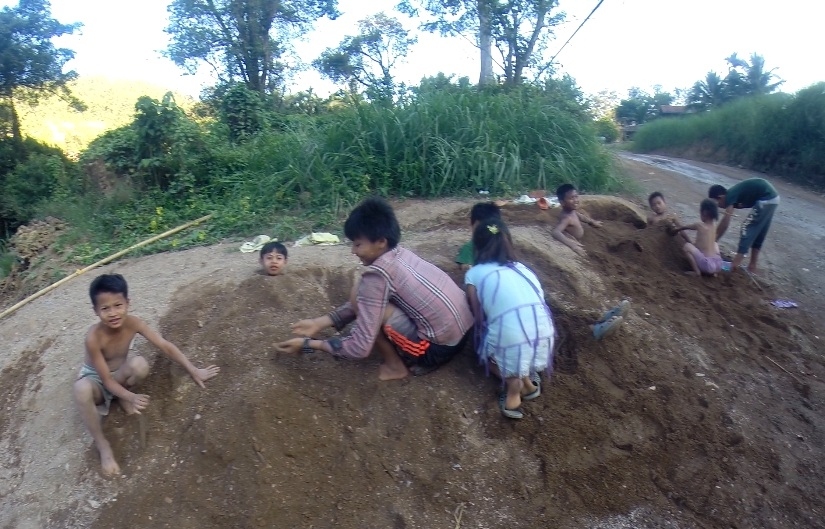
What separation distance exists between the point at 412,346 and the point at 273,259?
157 cm

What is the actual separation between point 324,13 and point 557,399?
41.7 feet

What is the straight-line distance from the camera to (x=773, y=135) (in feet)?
47.3

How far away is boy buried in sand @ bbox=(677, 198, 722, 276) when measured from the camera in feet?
19.8

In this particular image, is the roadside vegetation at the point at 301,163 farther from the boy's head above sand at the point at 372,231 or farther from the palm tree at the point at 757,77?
the palm tree at the point at 757,77

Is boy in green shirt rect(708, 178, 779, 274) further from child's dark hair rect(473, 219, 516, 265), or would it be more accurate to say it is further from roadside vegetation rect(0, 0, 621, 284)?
child's dark hair rect(473, 219, 516, 265)

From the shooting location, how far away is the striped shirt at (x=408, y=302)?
347 centimetres

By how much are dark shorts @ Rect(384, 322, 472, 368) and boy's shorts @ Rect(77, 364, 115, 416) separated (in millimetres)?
1512

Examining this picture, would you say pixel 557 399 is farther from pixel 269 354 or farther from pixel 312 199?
pixel 312 199

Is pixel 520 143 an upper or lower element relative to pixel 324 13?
lower

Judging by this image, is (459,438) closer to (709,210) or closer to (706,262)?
(706,262)

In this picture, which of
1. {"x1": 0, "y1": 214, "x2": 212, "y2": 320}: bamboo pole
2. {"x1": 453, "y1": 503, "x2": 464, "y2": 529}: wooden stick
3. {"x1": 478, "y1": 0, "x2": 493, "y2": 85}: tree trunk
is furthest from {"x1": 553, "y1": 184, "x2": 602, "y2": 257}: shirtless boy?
{"x1": 478, "y1": 0, "x2": 493, "y2": 85}: tree trunk

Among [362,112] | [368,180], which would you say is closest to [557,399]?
[368,180]

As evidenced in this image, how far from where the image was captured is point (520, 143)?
8156 mm

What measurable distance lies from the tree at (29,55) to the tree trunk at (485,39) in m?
8.25
